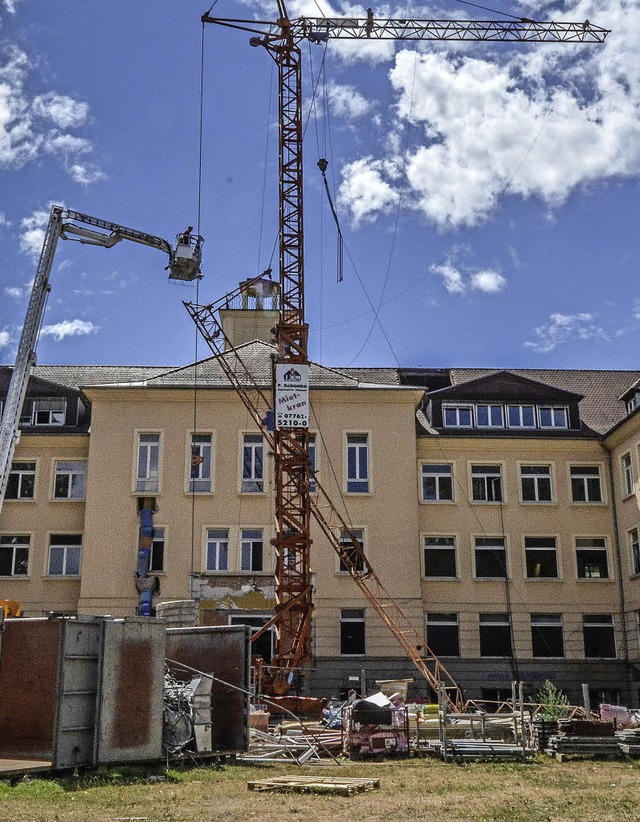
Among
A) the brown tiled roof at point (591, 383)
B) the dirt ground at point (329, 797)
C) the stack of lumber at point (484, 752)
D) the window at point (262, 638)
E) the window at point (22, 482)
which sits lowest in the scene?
the dirt ground at point (329, 797)

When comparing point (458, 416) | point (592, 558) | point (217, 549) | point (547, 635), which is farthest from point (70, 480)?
point (592, 558)

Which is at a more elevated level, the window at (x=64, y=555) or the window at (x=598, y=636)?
the window at (x=64, y=555)

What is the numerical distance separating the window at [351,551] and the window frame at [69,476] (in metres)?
10.8

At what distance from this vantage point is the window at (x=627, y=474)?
41.2m

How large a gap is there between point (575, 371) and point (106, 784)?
122 feet

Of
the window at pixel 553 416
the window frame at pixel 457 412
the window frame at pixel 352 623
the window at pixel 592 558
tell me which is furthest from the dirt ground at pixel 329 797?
the window at pixel 553 416

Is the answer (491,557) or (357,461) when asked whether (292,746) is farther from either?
(491,557)

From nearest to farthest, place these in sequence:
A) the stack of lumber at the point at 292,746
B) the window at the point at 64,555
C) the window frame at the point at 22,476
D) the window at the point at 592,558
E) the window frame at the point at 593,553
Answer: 1. the stack of lumber at the point at 292,746
2. the window at the point at 64,555
3. the window frame at the point at 593,553
4. the window at the point at 592,558
5. the window frame at the point at 22,476

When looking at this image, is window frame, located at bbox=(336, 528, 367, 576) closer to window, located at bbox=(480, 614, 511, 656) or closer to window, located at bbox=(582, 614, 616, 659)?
window, located at bbox=(480, 614, 511, 656)

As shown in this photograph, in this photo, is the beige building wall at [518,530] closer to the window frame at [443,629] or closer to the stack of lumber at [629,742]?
the window frame at [443,629]

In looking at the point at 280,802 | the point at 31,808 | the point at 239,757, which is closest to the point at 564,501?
the point at 239,757

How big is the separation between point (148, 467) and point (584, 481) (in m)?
17.9

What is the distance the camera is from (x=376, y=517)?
41.3 m

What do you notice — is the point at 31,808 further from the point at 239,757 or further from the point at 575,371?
the point at 575,371
